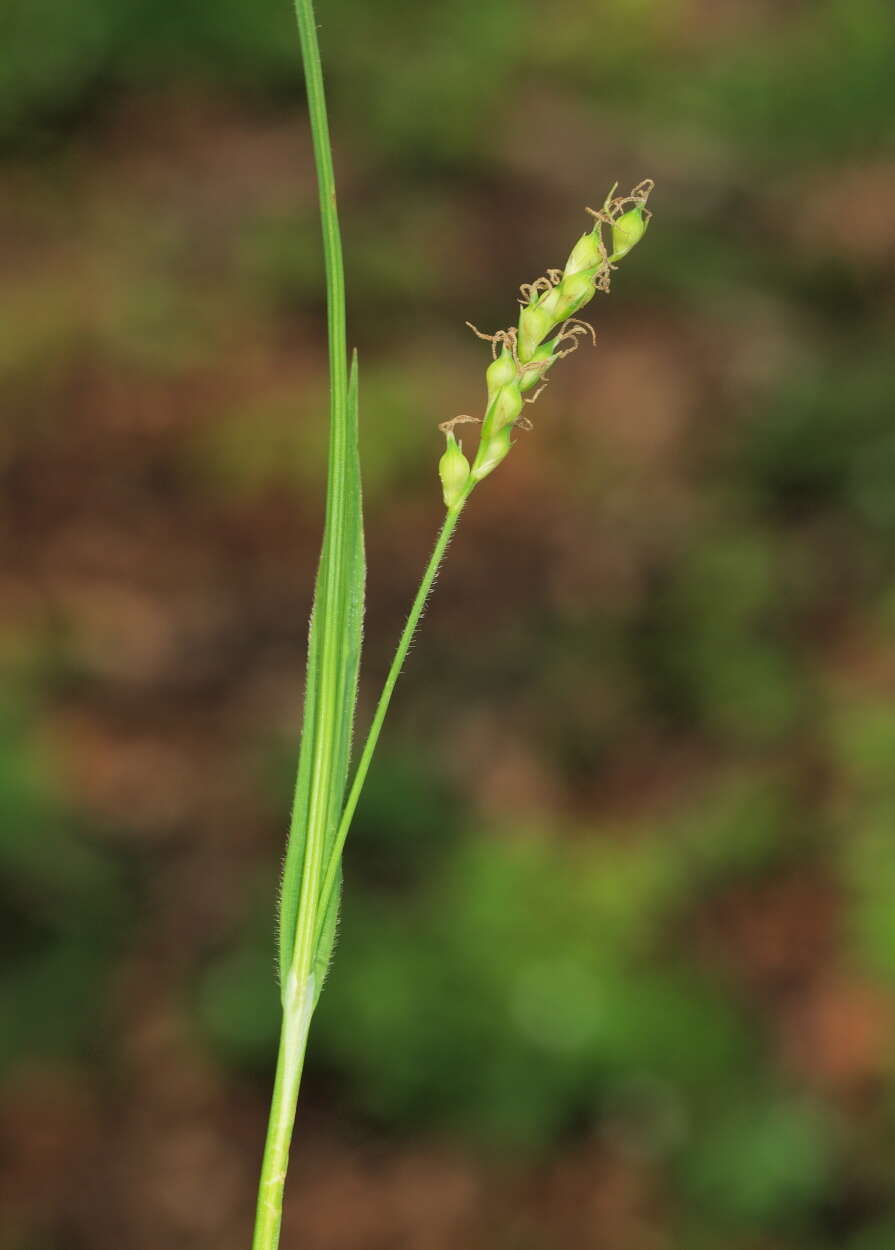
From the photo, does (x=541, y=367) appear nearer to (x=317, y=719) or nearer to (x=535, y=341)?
(x=535, y=341)

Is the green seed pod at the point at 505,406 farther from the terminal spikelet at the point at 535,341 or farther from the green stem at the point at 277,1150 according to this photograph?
the green stem at the point at 277,1150

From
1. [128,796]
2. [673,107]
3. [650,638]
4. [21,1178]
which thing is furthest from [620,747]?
[673,107]

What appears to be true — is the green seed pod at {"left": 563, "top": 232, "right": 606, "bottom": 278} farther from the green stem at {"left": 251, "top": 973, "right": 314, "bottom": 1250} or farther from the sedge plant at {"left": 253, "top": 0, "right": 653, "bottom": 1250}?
the green stem at {"left": 251, "top": 973, "right": 314, "bottom": 1250}

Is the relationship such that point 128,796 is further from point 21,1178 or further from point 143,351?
point 143,351

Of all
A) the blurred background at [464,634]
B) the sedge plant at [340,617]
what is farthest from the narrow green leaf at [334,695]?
the blurred background at [464,634]

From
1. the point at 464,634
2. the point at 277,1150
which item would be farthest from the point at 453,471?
the point at 464,634

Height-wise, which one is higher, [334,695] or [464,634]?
[464,634]
